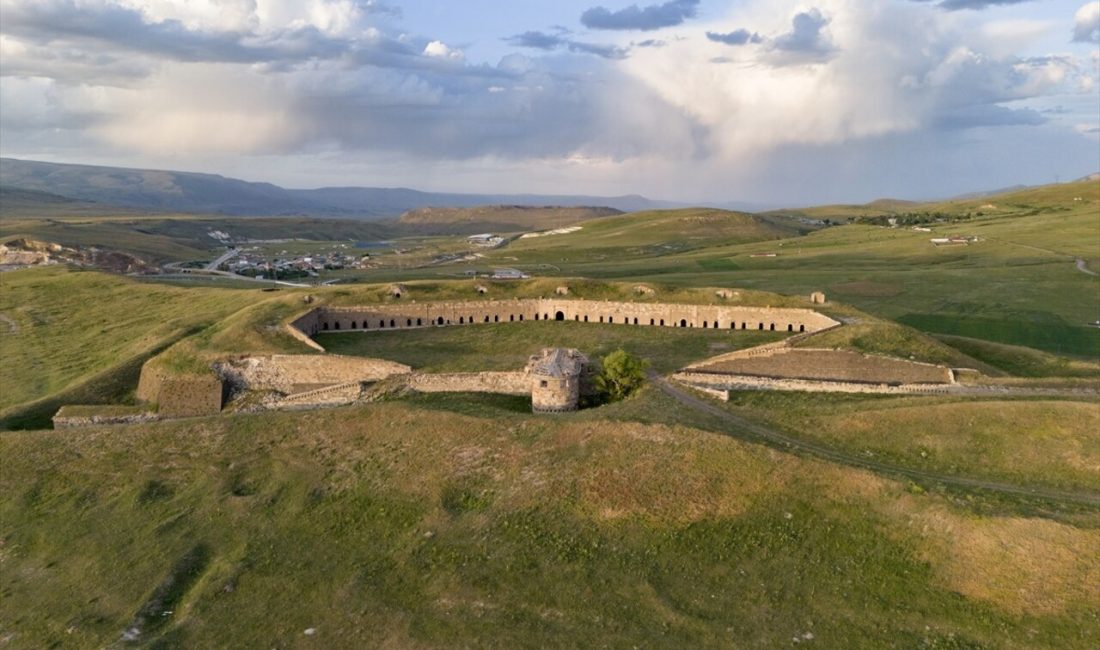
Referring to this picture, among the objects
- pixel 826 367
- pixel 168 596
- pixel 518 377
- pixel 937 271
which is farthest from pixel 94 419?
pixel 937 271

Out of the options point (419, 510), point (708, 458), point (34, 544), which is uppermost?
point (708, 458)

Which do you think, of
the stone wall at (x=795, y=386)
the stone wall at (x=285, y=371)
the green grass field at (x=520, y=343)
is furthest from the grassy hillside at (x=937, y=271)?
the stone wall at (x=285, y=371)

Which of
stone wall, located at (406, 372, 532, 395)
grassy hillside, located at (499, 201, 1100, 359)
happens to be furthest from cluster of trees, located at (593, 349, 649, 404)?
grassy hillside, located at (499, 201, 1100, 359)

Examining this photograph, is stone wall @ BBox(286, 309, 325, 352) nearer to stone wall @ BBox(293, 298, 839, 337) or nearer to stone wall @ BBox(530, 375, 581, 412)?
stone wall @ BBox(293, 298, 839, 337)

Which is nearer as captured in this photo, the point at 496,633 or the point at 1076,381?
the point at 496,633

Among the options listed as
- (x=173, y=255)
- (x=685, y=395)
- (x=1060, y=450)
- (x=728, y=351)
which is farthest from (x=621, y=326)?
(x=173, y=255)

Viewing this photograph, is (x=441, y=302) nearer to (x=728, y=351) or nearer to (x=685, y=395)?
(x=728, y=351)
